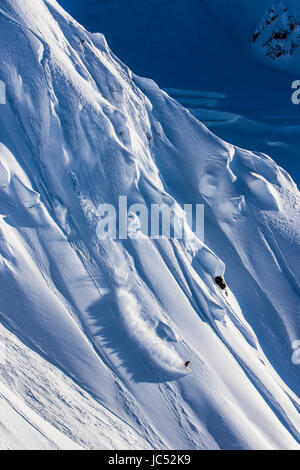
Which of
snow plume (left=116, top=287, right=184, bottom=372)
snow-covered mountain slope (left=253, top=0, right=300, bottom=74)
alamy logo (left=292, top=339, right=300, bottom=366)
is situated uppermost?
snow-covered mountain slope (left=253, top=0, right=300, bottom=74)

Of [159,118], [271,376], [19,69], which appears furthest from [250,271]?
[19,69]

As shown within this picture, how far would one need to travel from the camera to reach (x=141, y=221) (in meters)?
4.18

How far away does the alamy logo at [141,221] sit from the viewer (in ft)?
13.0

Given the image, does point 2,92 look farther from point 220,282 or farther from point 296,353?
point 296,353

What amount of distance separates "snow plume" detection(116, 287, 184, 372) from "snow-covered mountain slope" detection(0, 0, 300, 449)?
0.04 ft

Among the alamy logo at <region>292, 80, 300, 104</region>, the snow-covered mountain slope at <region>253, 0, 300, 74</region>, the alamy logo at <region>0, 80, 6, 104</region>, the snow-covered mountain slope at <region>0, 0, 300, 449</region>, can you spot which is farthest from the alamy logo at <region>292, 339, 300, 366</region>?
Result: the snow-covered mountain slope at <region>253, 0, 300, 74</region>

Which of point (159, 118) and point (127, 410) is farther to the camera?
point (159, 118)

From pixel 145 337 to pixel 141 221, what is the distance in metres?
1.32

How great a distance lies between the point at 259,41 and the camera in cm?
975

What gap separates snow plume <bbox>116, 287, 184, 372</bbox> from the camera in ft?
11.0

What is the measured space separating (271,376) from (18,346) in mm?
2449

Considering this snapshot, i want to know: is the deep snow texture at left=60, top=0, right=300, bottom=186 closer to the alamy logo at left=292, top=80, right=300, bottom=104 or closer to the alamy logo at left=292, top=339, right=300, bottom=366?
the alamy logo at left=292, top=80, right=300, bottom=104
